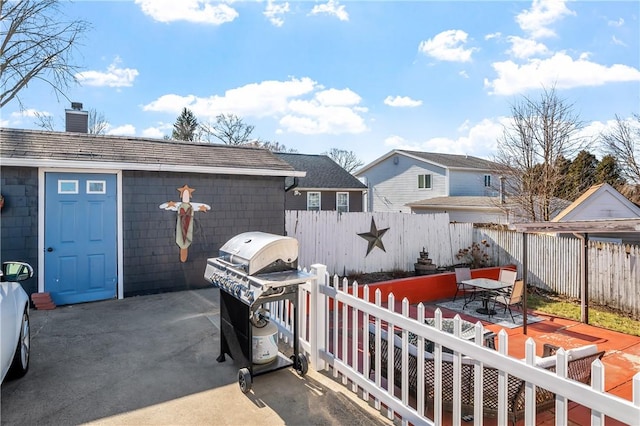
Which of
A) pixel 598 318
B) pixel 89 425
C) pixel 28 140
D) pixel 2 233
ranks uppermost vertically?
pixel 28 140

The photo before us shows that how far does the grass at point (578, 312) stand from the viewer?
6.98m

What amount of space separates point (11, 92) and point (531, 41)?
18588mm

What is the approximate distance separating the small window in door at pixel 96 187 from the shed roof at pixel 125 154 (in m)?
0.31

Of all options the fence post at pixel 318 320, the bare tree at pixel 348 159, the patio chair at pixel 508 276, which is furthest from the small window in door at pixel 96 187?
the bare tree at pixel 348 159

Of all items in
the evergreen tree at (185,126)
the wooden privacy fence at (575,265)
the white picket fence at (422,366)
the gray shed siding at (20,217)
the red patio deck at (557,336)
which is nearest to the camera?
the white picket fence at (422,366)

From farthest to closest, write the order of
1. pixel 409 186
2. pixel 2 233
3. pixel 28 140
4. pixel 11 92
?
pixel 409 186
pixel 11 92
pixel 28 140
pixel 2 233

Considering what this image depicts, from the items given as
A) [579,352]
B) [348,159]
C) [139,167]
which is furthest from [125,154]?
[348,159]

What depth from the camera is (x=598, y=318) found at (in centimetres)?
750

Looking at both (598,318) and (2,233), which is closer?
(2,233)

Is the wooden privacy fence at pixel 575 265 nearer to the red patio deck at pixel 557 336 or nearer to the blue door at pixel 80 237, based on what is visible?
the red patio deck at pixel 557 336

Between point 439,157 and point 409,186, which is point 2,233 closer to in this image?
point 409,186

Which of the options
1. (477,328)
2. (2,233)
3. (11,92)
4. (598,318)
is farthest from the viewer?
(11,92)

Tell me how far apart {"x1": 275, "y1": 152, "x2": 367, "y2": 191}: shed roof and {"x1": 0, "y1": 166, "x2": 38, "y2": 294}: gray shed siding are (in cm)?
1308

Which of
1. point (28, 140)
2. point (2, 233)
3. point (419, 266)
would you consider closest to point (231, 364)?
point (2, 233)
